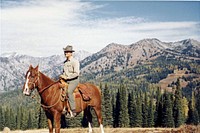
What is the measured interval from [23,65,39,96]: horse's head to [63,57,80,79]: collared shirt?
1512 millimetres

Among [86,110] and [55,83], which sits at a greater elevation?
[55,83]

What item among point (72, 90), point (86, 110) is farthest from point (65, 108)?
point (86, 110)

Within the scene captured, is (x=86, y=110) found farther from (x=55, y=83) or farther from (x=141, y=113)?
(x=141, y=113)

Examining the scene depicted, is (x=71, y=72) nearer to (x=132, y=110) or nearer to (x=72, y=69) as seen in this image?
(x=72, y=69)

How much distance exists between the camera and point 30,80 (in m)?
14.9

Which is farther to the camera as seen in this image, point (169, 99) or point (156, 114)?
point (156, 114)

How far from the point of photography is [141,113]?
84.1 m

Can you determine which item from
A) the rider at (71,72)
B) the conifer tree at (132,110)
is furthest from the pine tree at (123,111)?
the rider at (71,72)

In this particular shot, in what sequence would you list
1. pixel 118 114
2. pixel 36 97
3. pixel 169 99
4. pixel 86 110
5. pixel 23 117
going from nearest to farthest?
1. pixel 36 97
2. pixel 86 110
3. pixel 169 99
4. pixel 118 114
5. pixel 23 117

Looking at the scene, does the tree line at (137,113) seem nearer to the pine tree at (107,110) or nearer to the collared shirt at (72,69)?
the pine tree at (107,110)

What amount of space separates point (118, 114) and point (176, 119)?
15.0 m

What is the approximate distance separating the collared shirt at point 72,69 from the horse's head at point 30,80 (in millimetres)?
1512

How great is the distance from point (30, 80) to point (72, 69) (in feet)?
7.16

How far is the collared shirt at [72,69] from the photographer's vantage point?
15.8 metres
